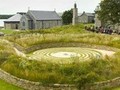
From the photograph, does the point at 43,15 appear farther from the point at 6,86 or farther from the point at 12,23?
the point at 6,86

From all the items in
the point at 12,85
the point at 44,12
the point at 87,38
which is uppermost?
the point at 44,12

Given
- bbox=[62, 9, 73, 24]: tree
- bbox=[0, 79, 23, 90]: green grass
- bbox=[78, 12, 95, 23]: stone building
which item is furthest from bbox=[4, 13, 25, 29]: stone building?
bbox=[0, 79, 23, 90]: green grass

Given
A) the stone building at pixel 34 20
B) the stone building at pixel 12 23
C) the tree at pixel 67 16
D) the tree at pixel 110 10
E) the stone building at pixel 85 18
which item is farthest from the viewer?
the stone building at pixel 85 18

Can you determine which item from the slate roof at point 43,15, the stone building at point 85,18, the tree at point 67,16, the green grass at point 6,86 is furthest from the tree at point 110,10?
the stone building at point 85,18

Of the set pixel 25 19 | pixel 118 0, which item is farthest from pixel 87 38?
pixel 25 19

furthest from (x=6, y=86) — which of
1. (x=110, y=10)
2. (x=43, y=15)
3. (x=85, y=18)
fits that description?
(x=85, y=18)

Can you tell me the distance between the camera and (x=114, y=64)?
1992cm

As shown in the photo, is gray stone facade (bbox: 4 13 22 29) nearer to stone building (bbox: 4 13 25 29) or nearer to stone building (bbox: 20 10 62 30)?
stone building (bbox: 4 13 25 29)

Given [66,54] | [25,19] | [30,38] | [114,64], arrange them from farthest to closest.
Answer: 1. [25,19]
2. [30,38]
3. [66,54]
4. [114,64]

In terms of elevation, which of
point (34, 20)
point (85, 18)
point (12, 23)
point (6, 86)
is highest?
point (85, 18)

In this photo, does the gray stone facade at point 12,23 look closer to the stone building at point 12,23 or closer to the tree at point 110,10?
the stone building at point 12,23

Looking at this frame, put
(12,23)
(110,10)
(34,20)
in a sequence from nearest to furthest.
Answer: (110,10), (34,20), (12,23)

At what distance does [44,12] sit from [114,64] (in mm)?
56672

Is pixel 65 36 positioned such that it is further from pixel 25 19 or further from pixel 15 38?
pixel 25 19
